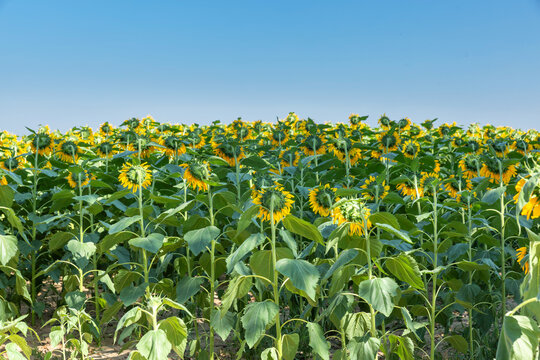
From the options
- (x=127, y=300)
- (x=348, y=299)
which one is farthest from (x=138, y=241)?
(x=348, y=299)

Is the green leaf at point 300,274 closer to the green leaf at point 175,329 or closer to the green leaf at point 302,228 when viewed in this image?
the green leaf at point 302,228

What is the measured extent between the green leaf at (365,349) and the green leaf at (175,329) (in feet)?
2.97

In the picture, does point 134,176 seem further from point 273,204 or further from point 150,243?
point 273,204

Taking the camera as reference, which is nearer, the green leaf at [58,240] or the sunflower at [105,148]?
the green leaf at [58,240]

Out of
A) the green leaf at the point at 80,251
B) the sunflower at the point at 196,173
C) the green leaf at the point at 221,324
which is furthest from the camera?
the green leaf at the point at 80,251

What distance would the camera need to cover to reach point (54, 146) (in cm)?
588

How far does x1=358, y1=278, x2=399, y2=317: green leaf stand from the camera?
104 inches

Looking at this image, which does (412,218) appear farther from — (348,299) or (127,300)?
(127,300)

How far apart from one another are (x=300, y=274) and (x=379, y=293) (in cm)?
39

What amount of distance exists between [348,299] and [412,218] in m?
1.80

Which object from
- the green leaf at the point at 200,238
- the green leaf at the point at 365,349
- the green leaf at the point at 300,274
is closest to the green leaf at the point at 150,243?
the green leaf at the point at 200,238

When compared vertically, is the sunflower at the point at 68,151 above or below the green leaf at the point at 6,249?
above

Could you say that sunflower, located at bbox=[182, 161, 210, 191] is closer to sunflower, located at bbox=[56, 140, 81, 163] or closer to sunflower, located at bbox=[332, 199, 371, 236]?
A: sunflower, located at bbox=[332, 199, 371, 236]

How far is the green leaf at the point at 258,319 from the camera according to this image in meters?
2.73
